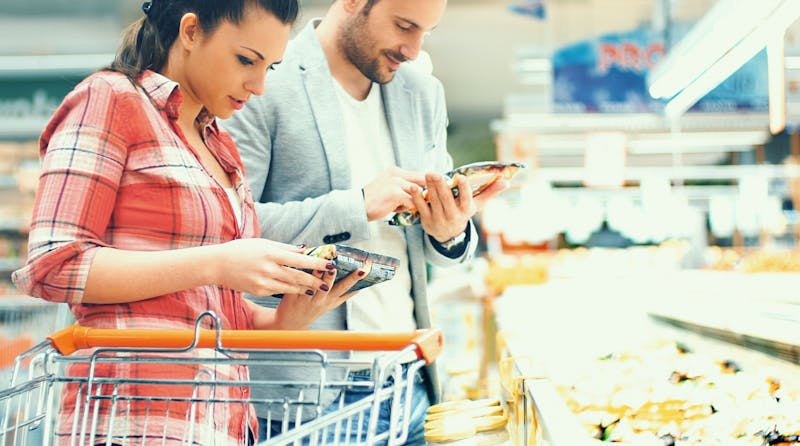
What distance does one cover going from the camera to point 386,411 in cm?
170

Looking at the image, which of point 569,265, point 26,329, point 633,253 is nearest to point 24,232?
point 26,329

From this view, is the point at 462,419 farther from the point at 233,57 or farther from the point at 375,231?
the point at 233,57

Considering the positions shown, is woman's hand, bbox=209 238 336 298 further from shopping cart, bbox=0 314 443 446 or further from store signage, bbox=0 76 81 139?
store signage, bbox=0 76 81 139

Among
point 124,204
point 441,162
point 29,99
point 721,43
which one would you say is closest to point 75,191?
point 124,204

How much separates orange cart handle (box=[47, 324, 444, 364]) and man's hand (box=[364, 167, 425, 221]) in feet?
1.56

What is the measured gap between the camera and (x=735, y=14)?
2.65 metres

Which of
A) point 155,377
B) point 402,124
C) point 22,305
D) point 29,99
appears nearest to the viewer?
point 155,377

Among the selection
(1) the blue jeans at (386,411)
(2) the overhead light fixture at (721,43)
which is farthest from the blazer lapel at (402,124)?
(2) the overhead light fixture at (721,43)

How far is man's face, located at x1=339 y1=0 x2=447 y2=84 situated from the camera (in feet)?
5.87

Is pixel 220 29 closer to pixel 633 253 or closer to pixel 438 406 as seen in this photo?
pixel 438 406

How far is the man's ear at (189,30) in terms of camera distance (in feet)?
4.37

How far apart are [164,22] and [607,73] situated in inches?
264

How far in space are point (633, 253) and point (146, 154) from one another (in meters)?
11.1

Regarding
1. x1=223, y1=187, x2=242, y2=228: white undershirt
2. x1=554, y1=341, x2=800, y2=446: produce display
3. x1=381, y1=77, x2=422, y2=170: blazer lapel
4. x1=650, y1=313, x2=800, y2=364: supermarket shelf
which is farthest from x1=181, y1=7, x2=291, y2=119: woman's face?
x1=650, y1=313, x2=800, y2=364: supermarket shelf
